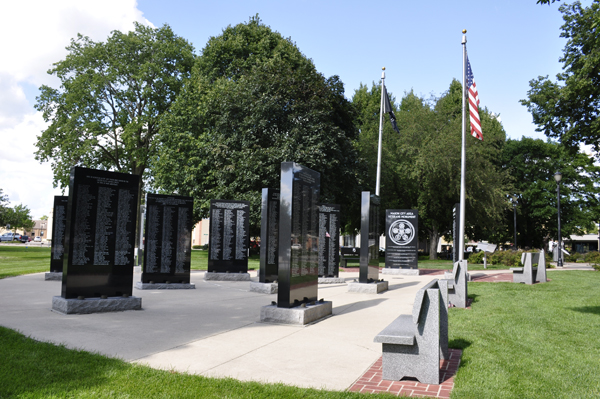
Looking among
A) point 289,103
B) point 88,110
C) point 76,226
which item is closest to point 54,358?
point 76,226

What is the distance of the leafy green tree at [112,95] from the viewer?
33219 mm

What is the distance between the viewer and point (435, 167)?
102 feet

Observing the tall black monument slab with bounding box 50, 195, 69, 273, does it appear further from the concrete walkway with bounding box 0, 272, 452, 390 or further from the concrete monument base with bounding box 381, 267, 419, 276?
the concrete monument base with bounding box 381, 267, 419, 276

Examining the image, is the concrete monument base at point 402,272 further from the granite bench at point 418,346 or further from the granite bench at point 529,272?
the granite bench at point 418,346

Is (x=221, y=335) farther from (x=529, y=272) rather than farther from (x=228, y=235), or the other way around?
(x=529, y=272)

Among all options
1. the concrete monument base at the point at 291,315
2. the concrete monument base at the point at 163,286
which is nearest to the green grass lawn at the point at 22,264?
the concrete monument base at the point at 163,286

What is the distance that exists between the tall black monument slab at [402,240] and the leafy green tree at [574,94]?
7.42 m

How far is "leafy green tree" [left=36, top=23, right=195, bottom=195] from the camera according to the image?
109 feet

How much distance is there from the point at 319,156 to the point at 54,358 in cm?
1938

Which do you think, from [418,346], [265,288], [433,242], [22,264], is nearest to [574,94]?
[265,288]

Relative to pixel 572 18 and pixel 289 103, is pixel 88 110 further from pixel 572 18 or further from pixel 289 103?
pixel 572 18

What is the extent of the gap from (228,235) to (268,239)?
2.43 m

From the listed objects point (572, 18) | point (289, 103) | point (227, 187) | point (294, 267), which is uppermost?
point (572, 18)

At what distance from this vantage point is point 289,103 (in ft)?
85.2
